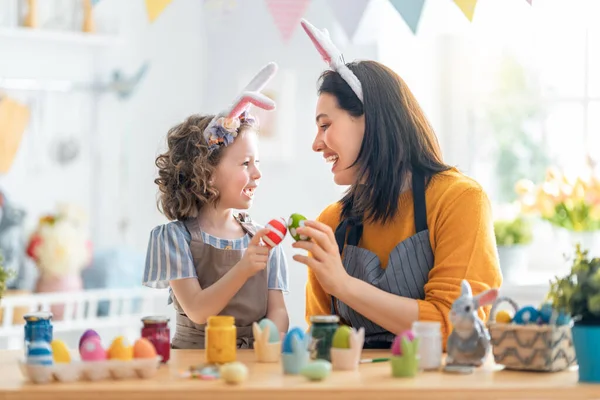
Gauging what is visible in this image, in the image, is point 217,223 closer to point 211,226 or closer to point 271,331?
point 211,226

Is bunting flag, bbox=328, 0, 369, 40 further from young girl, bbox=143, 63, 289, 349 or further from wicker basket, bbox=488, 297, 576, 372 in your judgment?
wicker basket, bbox=488, 297, 576, 372

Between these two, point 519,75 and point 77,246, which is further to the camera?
point 519,75

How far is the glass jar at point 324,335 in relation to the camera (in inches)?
65.1

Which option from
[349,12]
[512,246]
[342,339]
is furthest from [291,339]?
[512,246]

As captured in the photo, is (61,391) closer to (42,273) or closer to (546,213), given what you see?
(42,273)

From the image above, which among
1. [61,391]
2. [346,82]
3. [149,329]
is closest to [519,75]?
[346,82]

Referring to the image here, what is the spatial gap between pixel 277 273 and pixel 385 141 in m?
0.40

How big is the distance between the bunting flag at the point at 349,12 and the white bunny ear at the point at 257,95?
0.70 m

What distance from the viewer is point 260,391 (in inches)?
56.2

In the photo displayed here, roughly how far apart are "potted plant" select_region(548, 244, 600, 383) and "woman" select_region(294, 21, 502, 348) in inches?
14.1

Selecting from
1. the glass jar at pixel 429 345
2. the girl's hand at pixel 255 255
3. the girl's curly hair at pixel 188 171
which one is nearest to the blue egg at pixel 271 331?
the girl's hand at pixel 255 255

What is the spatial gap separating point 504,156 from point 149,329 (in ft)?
8.19

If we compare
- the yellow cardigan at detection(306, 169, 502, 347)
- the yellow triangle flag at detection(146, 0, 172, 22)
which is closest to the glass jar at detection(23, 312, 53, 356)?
the yellow cardigan at detection(306, 169, 502, 347)

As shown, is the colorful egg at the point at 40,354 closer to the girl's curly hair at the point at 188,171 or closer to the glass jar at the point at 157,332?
the glass jar at the point at 157,332
